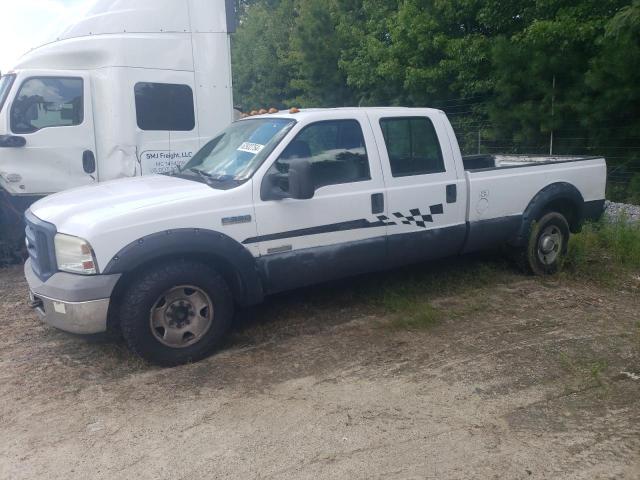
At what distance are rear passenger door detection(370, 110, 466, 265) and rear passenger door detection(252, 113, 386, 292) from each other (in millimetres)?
143

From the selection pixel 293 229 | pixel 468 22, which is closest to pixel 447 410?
pixel 293 229

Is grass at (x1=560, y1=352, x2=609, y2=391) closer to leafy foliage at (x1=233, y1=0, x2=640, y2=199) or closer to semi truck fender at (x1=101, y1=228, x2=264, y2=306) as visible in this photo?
semi truck fender at (x1=101, y1=228, x2=264, y2=306)

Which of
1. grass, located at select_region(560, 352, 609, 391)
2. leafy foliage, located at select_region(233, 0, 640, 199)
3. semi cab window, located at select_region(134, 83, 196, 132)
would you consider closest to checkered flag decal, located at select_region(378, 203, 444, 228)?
grass, located at select_region(560, 352, 609, 391)

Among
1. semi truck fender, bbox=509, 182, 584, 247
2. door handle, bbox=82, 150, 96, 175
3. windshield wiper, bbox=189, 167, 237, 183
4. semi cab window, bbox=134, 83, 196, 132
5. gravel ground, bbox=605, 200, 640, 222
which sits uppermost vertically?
semi cab window, bbox=134, 83, 196, 132

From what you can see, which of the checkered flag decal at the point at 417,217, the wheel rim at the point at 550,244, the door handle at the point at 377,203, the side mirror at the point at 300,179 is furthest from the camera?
the wheel rim at the point at 550,244

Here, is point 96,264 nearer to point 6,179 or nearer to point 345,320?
point 345,320

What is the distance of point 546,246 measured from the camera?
6.81 metres

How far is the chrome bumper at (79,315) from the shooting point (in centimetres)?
430

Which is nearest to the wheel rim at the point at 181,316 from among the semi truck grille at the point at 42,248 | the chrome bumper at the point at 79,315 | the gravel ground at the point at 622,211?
the chrome bumper at the point at 79,315

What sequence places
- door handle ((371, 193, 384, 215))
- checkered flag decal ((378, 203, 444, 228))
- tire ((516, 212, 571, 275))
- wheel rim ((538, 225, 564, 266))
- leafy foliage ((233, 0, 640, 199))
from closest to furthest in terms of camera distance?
door handle ((371, 193, 384, 215))
checkered flag decal ((378, 203, 444, 228))
tire ((516, 212, 571, 275))
wheel rim ((538, 225, 564, 266))
leafy foliage ((233, 0, 640, 199))

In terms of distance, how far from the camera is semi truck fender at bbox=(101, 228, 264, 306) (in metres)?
4.38

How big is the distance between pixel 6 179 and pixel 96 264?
3.86 metres

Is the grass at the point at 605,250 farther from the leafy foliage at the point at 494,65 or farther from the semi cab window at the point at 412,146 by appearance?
the leafy foliage at the point at 494,65

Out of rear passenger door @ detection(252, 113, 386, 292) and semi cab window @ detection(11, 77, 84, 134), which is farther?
semi cab window @ detection(11, 77, 84, 134)
